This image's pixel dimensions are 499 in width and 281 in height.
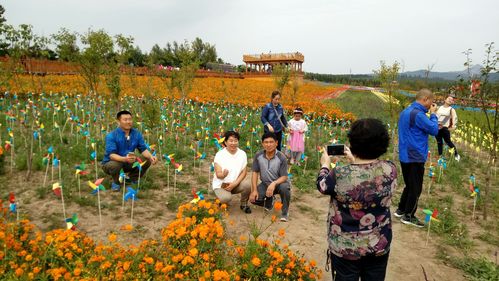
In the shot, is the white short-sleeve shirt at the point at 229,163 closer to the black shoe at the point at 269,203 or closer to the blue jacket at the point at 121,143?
the black shoe at the point at 269,203

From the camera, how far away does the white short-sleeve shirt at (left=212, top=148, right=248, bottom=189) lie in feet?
16.2

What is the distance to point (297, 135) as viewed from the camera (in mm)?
7301

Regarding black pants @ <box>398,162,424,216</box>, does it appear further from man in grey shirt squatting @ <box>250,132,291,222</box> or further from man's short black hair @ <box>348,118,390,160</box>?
man's short black hair @ <box>348,118,390,160</box>

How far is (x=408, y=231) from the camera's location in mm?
4691

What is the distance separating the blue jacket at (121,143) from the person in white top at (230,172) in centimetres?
161

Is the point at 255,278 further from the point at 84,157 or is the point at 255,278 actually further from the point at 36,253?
the point at 84,157

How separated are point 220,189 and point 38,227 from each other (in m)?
2.39

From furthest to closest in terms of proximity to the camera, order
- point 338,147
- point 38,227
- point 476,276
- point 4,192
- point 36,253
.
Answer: point 4,192 → point 38,227 → point 476,276 → point 36,253 → point 338,147

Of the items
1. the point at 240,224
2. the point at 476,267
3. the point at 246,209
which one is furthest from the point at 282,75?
the point at 476,267

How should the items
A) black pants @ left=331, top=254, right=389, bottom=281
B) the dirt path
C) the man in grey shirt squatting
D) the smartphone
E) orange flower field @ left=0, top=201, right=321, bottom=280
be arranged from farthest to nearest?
the man in grey shirt squatting, the dirt path, orange flower field @ left=0, top=201, right=321, bottom=280, the smartphone, black pants @ left=331, top=254, right=389, bottom=281

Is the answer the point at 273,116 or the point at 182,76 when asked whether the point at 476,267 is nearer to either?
the point at 273,116

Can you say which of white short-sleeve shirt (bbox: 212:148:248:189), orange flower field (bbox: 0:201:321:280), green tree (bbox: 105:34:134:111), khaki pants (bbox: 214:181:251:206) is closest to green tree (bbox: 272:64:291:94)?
green tree (bbox: 105:34:134:111)

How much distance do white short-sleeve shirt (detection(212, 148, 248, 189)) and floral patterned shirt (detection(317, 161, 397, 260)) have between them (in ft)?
9.05

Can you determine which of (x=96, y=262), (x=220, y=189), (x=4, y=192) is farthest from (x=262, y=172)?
(x=4, y=192)
